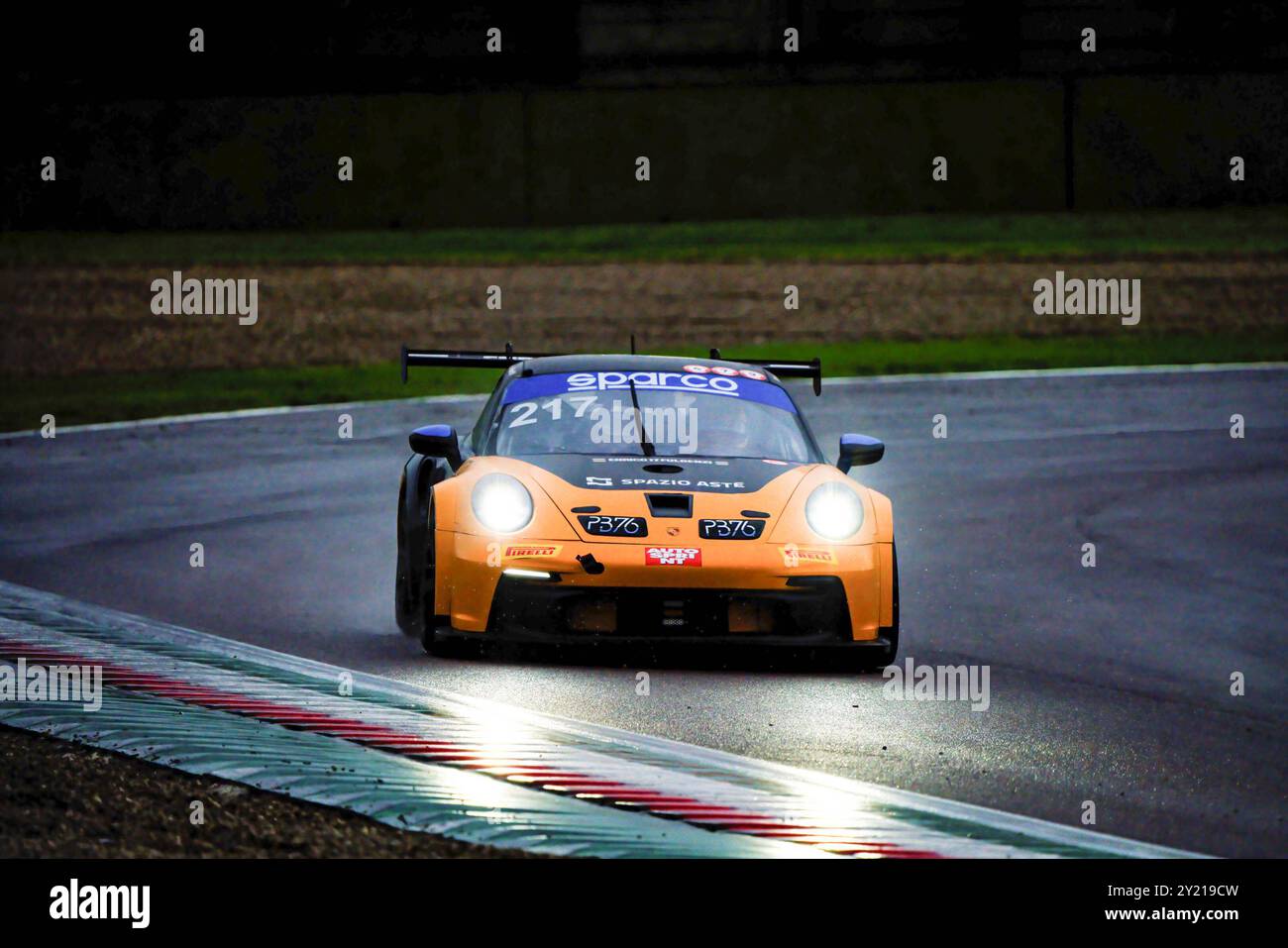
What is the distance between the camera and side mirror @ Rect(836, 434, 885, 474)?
9117 mm

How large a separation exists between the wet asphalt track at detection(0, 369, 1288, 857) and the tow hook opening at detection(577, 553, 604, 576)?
0.41m

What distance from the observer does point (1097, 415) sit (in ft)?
54.8

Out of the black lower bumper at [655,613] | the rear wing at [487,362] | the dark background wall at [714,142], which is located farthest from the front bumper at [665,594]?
the dark background wall at [714,142]

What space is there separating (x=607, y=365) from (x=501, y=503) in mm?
1643

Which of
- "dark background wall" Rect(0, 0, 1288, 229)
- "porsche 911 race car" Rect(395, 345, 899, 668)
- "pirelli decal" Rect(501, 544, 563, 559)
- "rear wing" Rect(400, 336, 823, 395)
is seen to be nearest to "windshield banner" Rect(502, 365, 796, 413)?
"rear wing" Rect(400, 336, 823, 395)

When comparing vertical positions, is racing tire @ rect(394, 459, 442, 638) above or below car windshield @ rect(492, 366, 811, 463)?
below

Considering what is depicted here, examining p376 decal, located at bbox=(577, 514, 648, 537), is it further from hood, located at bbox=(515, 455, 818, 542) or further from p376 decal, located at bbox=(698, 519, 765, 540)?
p376 decal, located at bbox=(698, 519, 765, 540)

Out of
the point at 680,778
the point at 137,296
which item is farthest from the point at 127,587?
the point at 137,296

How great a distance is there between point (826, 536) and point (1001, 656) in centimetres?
92

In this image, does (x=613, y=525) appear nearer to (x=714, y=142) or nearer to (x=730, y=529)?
(x=730, y=529)

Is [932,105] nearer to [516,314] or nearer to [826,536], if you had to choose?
[516,314]

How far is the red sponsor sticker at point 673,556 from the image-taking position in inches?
316
